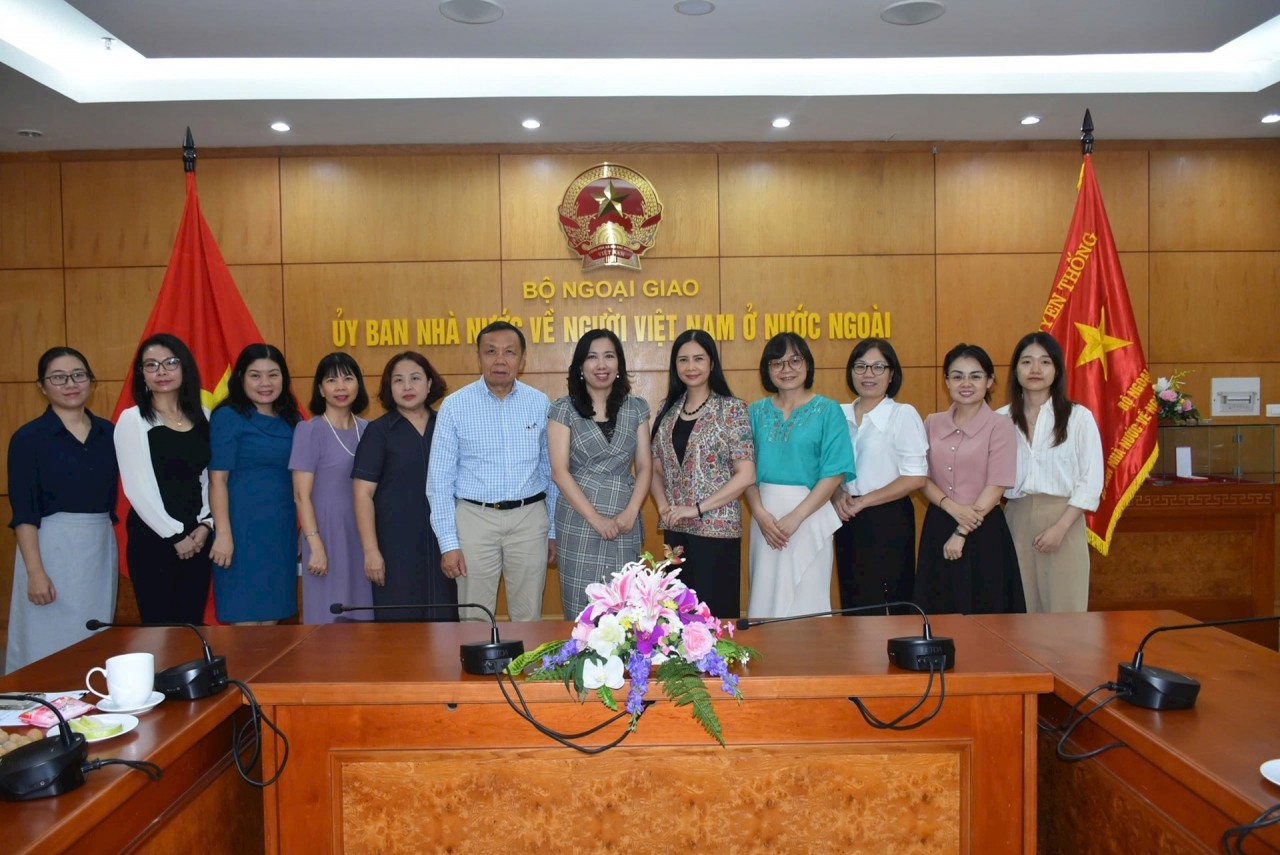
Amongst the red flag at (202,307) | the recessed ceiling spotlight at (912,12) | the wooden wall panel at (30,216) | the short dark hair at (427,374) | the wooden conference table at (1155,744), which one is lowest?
the wooden conference table at (1155,744)

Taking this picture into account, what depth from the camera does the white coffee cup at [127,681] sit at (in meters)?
1.68

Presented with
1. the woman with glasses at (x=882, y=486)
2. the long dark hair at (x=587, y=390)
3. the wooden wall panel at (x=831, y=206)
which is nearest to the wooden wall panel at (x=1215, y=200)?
the wooden wall panel at (x=831, y=206)

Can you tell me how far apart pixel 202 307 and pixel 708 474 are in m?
2.75


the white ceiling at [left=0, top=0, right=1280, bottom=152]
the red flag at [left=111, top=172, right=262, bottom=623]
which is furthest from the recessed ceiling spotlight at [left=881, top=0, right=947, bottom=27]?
the red flag at [left=111, top=172, right=262, bottom=623]

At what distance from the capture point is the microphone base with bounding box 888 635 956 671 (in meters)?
1.81

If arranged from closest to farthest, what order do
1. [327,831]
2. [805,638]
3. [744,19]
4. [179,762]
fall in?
[179,762] → [327,831] → [805,638] → [744,19]

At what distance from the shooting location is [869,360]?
3.60 meters

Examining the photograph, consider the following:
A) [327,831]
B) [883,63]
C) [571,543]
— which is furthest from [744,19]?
[327,831]

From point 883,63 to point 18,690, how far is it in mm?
4603

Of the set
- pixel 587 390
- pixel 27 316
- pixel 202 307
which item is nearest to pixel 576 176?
pixel 202 307

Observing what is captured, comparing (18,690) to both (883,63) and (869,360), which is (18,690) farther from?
(883,63)

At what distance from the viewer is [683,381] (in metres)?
3.46

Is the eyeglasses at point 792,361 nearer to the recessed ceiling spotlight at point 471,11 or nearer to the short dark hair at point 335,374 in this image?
the short dark hair at point 335,374

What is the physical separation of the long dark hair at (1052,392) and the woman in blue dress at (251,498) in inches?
115
